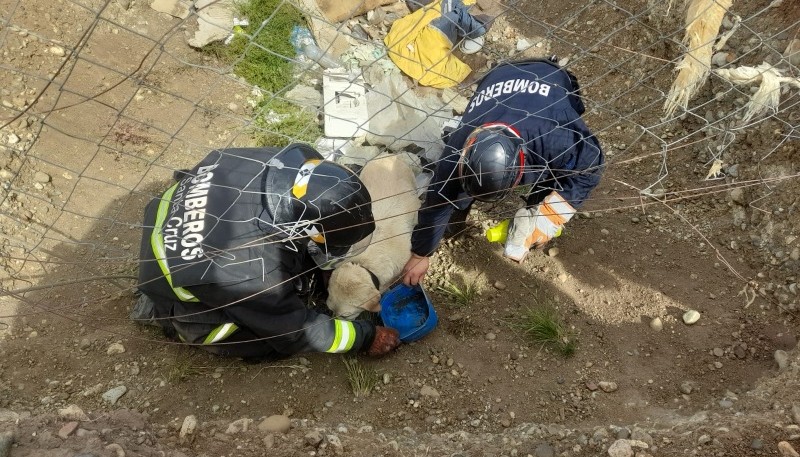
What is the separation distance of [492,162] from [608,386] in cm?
120

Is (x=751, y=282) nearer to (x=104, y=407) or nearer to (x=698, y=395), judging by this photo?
(x=698, y=395)

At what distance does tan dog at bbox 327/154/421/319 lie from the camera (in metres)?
3.12

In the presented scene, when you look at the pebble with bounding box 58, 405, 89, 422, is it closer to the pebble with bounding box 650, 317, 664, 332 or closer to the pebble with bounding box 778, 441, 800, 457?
the pebble with bounding box 778, 441, 800, 457

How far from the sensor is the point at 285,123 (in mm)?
4094

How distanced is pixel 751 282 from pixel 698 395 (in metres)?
0.77

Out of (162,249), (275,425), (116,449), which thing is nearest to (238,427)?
(275,425)

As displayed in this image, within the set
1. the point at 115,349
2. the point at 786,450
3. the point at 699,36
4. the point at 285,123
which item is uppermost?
the point at 699,36

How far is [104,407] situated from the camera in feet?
8.97

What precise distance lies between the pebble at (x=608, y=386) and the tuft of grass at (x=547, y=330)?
0.22 m

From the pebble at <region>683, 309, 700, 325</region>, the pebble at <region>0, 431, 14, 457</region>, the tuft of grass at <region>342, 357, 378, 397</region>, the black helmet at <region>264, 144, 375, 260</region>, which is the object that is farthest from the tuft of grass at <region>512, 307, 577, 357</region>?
the pebble at <region>0, 431, 14, 457</region>

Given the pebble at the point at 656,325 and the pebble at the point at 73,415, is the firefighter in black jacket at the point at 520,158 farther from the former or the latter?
the pebble at the point at 73,415

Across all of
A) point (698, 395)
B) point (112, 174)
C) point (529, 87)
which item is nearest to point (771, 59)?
point (529, 87)

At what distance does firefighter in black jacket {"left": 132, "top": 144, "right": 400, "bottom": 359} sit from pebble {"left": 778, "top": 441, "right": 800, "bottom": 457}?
1778 millimetres

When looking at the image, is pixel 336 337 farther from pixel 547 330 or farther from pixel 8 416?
pixel 8 416
